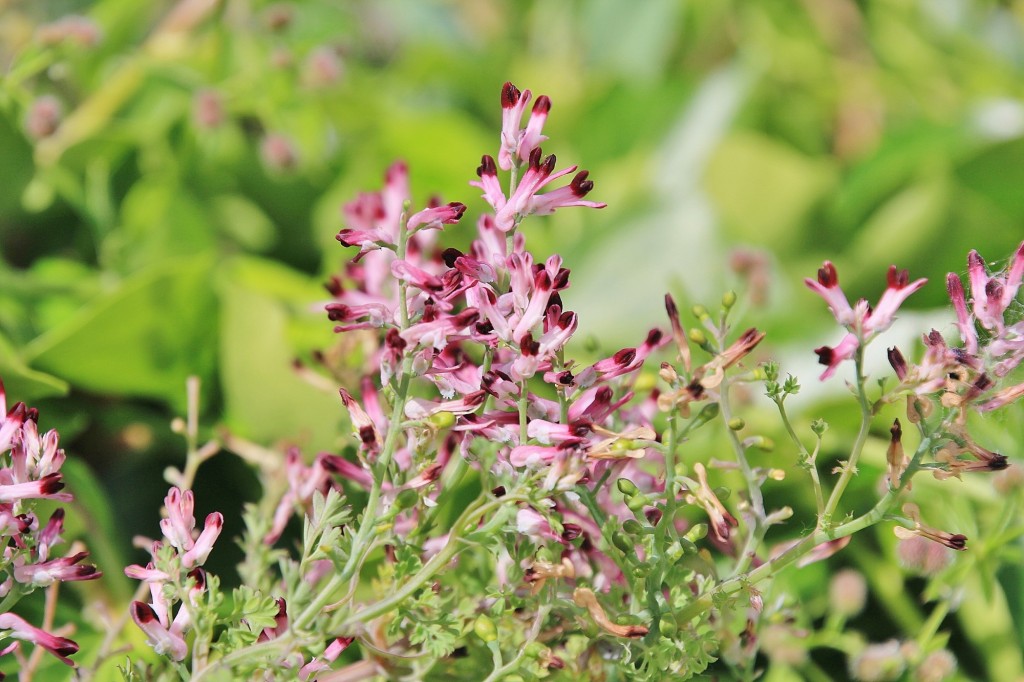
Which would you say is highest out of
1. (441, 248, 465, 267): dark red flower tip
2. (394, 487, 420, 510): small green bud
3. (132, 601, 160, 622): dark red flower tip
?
(441, 248, 465, 267): dark red flower tip

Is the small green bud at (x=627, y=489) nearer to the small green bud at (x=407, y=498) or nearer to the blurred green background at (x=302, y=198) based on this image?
the small green bud at (x=407, y=498)

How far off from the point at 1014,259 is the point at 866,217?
1.41 feet

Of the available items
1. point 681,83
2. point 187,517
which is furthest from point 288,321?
point 681,83

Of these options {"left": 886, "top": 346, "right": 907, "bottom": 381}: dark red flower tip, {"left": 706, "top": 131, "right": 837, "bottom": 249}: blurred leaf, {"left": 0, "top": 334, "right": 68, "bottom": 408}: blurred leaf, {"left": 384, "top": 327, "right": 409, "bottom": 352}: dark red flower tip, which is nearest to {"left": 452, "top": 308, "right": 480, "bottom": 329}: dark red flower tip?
{"left": 384, "top": 327, "right": 409, "bottom": 352}: dark red flower tip

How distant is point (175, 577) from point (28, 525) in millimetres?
47

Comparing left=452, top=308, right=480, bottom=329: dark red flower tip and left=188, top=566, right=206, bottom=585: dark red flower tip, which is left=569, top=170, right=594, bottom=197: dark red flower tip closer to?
left=452, top=308, right=480, bottom=329: dark red flower tip

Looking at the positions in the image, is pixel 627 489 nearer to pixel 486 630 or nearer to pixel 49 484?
pixel 486 630

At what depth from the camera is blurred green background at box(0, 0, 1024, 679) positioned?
0.47 m

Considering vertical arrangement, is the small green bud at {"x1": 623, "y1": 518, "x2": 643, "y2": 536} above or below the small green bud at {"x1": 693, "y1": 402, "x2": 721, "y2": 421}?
below

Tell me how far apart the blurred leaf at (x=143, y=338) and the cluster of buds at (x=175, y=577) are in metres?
0.20

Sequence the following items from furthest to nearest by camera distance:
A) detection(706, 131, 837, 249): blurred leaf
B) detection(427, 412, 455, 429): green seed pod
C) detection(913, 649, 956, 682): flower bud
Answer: detection(706, 131, 837, 249): blurred leaf → detection(913, 649, 956, 682): flower bud → detection(427, 412, 455, 429): green seed pod

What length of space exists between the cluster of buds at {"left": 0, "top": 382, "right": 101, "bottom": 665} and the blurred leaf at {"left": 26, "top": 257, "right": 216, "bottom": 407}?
169 millimetres

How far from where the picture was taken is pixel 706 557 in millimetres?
286

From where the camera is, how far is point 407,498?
257 mm
